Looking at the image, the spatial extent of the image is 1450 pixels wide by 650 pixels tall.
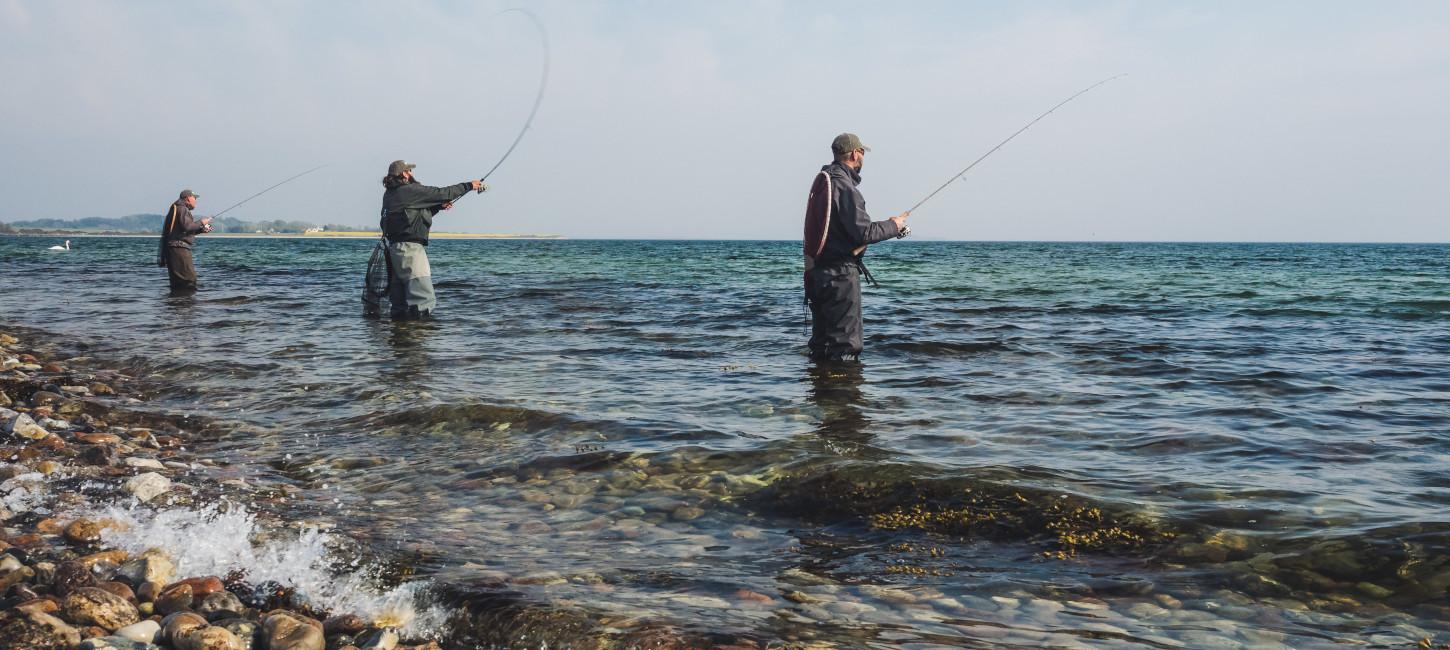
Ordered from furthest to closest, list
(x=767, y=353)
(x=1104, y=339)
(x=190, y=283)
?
(x=190, y=283) < (x=1104, y=339) < (x=767, y=353)

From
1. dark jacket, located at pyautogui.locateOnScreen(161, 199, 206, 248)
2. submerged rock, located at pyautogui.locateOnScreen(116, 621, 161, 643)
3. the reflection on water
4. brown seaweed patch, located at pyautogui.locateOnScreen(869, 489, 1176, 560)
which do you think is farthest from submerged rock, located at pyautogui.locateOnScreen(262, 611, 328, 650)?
dark jacket, located at pyautogui.locateOnScreen(161, 199, 206, 248)

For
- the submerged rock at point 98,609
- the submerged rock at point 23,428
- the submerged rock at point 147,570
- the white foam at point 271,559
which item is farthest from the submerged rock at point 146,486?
the submerged rock at point 23,428

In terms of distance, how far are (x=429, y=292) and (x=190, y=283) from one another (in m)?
9.97

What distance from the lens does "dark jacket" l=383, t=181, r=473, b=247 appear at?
1323 centimetres

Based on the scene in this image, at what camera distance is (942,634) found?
11.8 ft

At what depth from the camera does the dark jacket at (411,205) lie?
43.4 feet

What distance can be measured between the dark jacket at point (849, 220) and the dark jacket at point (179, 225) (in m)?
15.2

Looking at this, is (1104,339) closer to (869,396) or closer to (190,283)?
(869,396)

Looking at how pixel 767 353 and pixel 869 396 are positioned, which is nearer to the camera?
pixel 869 396

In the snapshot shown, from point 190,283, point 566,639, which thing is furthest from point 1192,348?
point 190,283

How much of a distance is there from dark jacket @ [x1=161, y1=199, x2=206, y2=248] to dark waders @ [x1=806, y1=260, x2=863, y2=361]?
14827 millimetres

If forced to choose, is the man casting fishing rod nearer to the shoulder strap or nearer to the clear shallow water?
the clear shallow water

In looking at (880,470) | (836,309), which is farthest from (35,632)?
(836,309)

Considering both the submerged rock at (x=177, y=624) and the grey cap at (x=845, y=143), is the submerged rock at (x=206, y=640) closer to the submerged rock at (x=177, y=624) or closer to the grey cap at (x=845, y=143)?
the submerged rock at (x=177, y=624)
